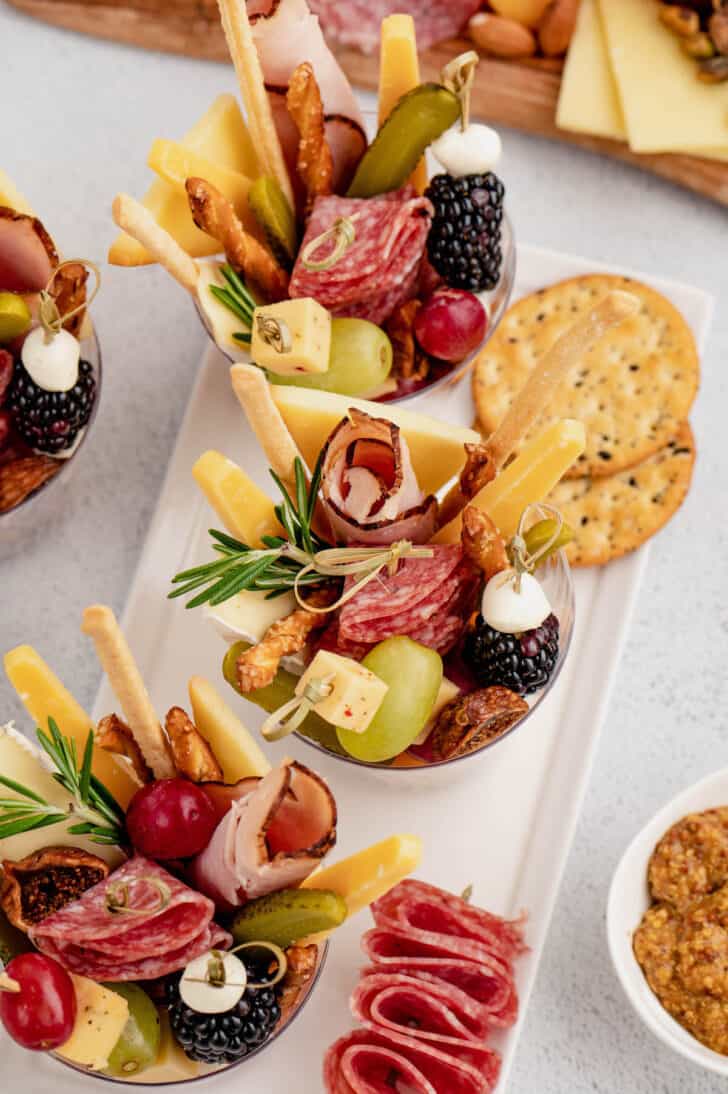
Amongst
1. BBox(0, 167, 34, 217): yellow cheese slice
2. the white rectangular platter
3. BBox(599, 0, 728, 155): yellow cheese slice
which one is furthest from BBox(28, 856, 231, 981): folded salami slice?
BBox(599, 0, 728, 155): yellow cheese slice

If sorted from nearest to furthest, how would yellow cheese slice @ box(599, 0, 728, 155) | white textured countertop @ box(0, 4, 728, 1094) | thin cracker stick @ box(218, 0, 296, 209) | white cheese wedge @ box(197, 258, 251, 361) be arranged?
thin cracker stick @ box(218, 0, 296, 209)
white cheese wedge @ box(197, 258, 251, 361)
white textured countertop @ box(0, 4, 728, 1094)
yellow cheese slice @ box(599, 0, 728, 155)

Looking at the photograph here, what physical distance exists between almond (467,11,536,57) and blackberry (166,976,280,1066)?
4.02ft

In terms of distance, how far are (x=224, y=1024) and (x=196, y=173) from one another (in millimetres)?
840

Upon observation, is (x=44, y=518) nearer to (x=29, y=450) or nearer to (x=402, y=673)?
(x=29, y=450)

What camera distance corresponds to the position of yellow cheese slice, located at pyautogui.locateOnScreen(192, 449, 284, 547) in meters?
1.31

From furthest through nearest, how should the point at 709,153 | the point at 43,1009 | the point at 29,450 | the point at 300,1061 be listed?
the point at 709,153, the point at 29,450, the point at 300,1061, the point at 43,1009

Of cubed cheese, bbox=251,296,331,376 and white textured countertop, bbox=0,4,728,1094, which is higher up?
cubed cheese, bbox=251,296,331,376

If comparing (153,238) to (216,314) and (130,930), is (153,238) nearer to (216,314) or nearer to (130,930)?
(216,314)

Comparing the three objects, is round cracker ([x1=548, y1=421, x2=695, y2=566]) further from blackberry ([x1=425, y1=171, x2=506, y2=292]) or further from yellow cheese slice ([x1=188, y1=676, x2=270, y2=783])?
yellow cheese slice ([x1=188, y1=676, x2=270, y2=783])

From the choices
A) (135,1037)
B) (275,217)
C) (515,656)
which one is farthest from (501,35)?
(135,1037)

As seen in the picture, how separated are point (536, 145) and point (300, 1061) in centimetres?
120

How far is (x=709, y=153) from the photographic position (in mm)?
1793

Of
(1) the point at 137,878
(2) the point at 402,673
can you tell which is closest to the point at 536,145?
(2) the point at 402,673

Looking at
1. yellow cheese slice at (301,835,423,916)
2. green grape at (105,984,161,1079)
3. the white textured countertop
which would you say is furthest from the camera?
the white textured countertop
